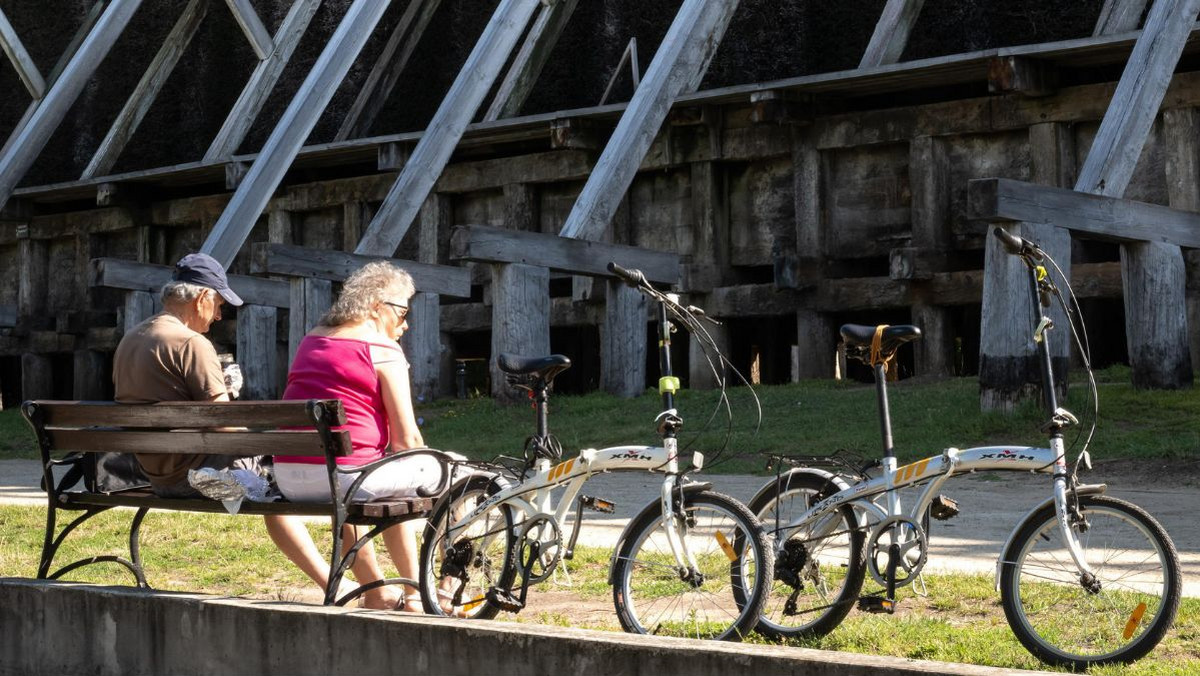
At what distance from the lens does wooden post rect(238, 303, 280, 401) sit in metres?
18.8

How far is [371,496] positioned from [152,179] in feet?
57.0

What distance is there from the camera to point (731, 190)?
18.8 m

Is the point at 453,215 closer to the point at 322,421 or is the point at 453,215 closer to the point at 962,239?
the point at 962,239

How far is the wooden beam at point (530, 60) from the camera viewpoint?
2030 cm

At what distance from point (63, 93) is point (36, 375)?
210 inches

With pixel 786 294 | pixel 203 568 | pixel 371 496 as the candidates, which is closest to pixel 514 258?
pixel 786 294

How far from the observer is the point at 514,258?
1534cm

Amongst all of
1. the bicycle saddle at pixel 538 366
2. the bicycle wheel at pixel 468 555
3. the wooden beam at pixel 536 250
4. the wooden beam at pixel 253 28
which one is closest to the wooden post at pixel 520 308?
the wooden beam at pixel 536 250

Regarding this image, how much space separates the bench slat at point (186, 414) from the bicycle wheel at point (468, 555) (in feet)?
2.21

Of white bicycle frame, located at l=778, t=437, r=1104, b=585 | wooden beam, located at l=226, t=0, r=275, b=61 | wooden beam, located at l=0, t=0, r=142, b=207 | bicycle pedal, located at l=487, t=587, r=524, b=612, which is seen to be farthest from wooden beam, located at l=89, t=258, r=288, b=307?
white bicycle frame, located at l=778, t=437, r=1104, b=585

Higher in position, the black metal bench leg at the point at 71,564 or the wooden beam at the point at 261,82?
the wooden beam at the point at 261,82

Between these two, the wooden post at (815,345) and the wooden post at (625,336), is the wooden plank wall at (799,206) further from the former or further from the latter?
the wooden post at (625,336)

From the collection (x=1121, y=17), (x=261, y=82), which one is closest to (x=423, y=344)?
(x=261, y=82)

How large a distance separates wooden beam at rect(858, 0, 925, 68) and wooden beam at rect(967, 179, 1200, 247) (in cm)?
412
